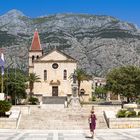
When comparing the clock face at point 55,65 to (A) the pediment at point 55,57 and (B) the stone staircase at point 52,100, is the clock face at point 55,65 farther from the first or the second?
(B) the stone staircase at point 52,100

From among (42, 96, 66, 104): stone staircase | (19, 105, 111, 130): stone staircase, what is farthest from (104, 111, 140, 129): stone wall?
(42, 96, 66, 104): stone staircase

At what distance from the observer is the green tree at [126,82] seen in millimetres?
70125

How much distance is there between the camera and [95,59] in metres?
168

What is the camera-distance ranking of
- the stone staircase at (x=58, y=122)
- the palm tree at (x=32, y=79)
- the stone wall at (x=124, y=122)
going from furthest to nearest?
the palm tree at (x=32, y=79)
the stone staircase at (x=58, y=122)
the stone wall at (x=124, y=122)

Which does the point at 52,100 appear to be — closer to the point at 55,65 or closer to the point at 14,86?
the point at 14,86

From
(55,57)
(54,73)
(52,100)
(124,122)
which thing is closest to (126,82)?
(52,100)

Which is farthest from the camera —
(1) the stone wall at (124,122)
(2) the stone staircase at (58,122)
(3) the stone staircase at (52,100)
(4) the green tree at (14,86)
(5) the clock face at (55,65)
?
(5) the clock face at (55,65)

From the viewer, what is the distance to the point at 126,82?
70250mm

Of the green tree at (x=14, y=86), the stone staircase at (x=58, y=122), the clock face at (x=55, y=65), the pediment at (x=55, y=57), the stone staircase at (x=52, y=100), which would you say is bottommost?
the stone staircase at (x=58, y=122)

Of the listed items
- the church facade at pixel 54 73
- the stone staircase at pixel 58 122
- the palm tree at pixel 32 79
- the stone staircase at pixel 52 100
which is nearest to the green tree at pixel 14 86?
the stone staircase at pixel 52 100

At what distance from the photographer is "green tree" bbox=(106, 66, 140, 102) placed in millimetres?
70125

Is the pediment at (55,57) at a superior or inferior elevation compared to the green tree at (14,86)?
superior

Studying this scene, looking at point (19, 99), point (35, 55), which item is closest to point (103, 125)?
point (19, 99)

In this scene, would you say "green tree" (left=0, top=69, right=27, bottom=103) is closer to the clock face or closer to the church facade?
the church facade
